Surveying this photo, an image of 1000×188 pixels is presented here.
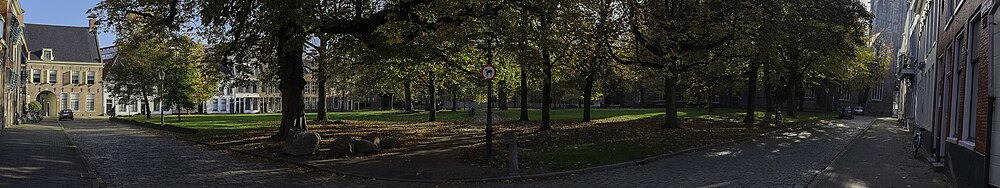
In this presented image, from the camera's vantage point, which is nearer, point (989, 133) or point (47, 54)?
point (989, 133)

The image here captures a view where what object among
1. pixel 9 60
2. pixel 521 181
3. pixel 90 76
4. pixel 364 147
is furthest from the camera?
pixel 90 76

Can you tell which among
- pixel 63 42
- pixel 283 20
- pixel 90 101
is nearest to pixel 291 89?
pixel 283 20

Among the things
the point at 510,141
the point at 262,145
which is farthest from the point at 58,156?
the point at 510,141

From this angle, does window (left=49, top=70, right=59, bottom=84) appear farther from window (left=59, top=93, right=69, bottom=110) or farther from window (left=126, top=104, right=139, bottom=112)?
window (left=126, top=104, right=139, bottom=112)

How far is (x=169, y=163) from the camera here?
14.4 meters

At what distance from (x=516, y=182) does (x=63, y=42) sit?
72.1 meters

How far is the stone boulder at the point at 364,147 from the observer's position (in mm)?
15633

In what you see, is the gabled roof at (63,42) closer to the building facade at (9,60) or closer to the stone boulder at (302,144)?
the building facade at (9,60)

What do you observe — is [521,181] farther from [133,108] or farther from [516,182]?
[133,108]

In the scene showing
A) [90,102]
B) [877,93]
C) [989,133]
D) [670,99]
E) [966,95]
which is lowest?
[90,102]

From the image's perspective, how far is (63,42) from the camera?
224ft

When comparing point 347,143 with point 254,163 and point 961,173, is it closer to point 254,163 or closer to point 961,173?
point 254,163

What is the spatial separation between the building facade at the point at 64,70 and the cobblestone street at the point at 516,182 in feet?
194

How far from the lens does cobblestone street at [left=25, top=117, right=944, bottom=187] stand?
11344mm
